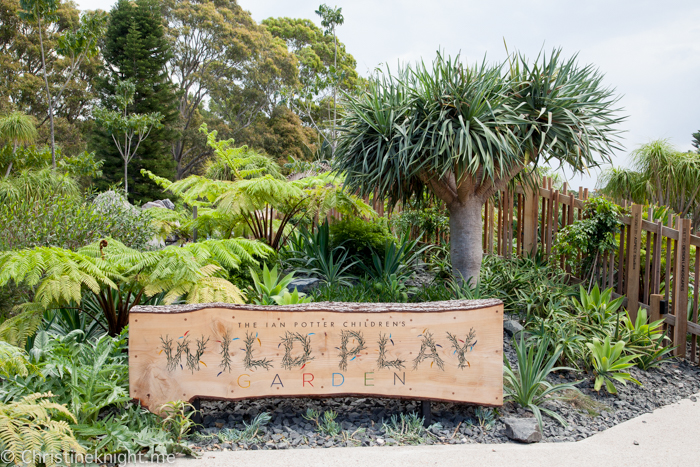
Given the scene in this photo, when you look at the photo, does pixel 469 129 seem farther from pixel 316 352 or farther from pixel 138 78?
pixel 138 78

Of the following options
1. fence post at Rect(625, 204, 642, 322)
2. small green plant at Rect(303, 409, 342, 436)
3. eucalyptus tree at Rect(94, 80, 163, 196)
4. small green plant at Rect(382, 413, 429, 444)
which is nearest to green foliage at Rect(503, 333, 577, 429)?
small green plant at Rect(382, 413, 429, 444)

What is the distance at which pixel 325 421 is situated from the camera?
11.3ft

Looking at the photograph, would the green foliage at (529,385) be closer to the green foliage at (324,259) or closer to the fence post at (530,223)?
the green foliage at (324,259)

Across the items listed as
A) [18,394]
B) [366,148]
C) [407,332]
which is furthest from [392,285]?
[18,394]

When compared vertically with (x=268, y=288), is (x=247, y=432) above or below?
below

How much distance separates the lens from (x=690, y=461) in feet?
10.2

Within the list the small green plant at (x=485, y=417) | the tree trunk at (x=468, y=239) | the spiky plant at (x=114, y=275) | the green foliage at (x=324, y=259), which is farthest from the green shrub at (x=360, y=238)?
the small green plant at (x=485, y=417)

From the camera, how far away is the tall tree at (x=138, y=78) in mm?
21438

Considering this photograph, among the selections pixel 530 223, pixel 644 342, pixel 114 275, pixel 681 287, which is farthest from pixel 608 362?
pixel 114 275

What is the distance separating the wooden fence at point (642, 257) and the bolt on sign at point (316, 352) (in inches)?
110

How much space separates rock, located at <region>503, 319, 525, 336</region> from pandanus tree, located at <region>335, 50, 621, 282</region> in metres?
0.80

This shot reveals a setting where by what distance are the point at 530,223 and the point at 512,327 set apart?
2292 mm

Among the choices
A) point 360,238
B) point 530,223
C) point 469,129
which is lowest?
point 360,238

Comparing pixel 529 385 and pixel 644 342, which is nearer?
pixel 529 385
